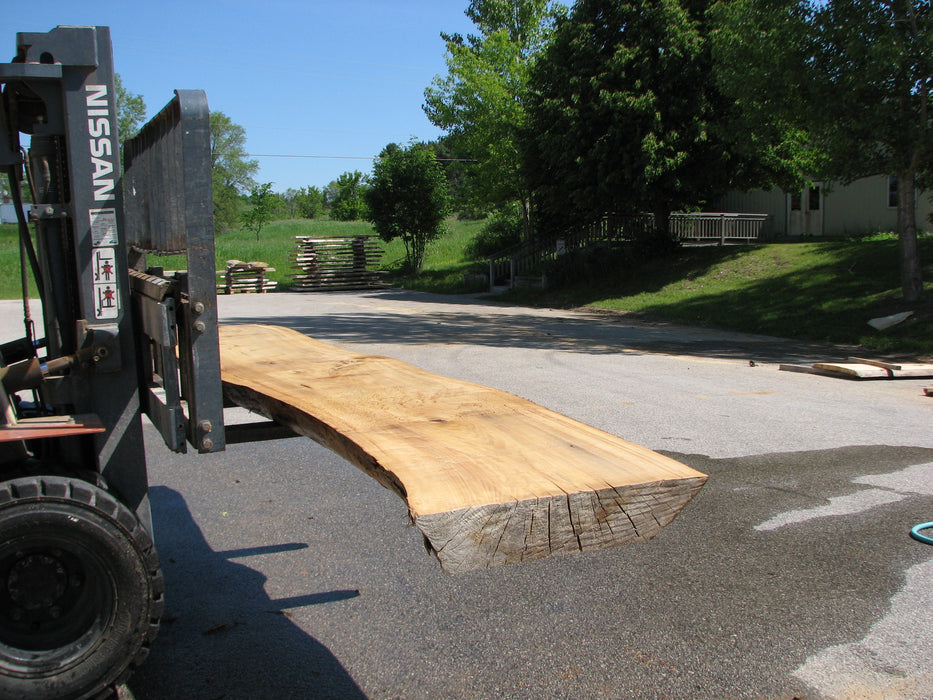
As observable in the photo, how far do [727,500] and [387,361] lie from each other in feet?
8.01

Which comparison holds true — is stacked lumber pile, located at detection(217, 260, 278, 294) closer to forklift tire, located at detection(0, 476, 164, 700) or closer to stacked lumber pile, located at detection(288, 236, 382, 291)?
stacked lumber pile, located at detection(288, 236, 382, 291)

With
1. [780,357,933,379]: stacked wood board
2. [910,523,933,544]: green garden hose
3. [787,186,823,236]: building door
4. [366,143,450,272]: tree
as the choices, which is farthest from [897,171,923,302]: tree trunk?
[366,143,450,272]: tree

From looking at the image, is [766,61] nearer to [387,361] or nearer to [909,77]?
[909,77]

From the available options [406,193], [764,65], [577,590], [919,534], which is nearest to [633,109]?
[764,65]

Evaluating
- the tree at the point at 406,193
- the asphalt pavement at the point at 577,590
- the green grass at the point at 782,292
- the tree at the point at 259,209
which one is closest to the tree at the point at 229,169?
the tree at the point at 259,209

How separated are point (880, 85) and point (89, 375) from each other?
51.7 feet

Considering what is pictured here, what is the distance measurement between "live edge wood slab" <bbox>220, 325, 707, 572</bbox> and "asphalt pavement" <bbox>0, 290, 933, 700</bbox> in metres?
0.99

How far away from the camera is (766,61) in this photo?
15.8 metres

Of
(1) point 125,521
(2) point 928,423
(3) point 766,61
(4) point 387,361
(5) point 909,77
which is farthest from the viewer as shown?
(3) point 766,61

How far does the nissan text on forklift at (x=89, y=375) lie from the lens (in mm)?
2492

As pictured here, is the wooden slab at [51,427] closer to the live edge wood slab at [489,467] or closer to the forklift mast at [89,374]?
the forklift mast at [89,374]

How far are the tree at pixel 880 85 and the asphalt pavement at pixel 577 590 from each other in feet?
31.7

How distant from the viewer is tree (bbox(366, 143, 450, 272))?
3619 cm

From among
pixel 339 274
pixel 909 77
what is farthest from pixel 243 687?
pixel 339 274
